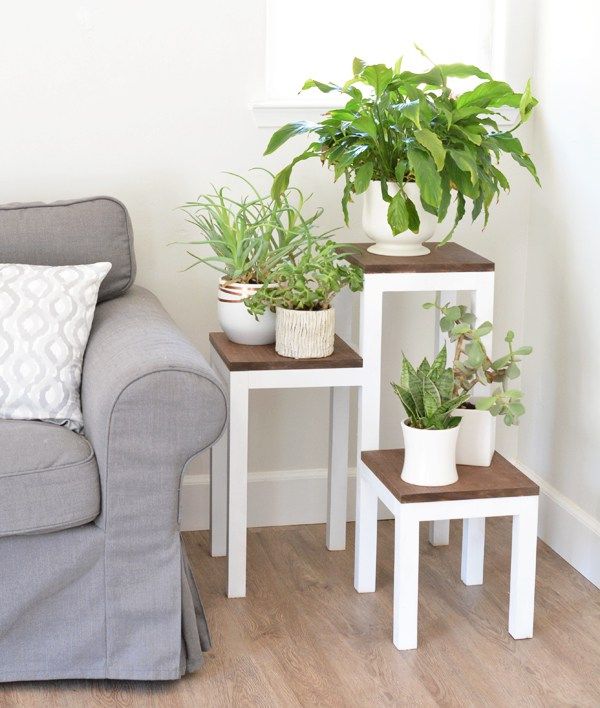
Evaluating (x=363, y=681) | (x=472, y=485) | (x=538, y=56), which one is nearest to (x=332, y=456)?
(x=472, y=485)

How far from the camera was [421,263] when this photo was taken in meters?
2.37

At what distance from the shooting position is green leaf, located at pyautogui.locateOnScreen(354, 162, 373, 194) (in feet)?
7.43

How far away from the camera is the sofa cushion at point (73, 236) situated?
2.39 m

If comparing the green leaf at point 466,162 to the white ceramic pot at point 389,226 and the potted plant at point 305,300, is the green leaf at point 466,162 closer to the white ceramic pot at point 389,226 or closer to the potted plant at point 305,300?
the white ceramic pot at point 389,226

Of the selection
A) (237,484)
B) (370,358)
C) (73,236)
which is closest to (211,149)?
(73,236)

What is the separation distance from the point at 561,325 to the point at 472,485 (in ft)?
2.27

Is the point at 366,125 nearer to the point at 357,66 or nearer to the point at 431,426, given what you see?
the point at 357,66

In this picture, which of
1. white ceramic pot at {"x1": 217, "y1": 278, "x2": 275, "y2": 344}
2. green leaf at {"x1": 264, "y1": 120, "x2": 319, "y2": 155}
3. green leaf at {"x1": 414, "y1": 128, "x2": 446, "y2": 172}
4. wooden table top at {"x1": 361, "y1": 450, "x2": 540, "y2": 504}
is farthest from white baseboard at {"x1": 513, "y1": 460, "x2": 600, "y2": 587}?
green leaf at {"x1": 264, "y1": 120, "x2": 319, "y2": 155}

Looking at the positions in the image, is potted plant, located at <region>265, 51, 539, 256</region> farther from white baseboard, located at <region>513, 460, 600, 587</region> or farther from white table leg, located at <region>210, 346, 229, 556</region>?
white baseboard, located at <region>513, 460, 600, 587</region>

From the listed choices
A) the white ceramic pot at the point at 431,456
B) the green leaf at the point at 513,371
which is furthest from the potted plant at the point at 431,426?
the green leaf at the point at 513,371

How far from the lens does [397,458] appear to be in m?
2.38

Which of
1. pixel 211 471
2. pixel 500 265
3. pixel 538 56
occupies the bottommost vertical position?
pixel 211 471

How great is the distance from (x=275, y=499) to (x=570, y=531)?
79 centimetres

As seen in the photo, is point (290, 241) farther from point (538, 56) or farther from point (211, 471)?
point (538, 56)
